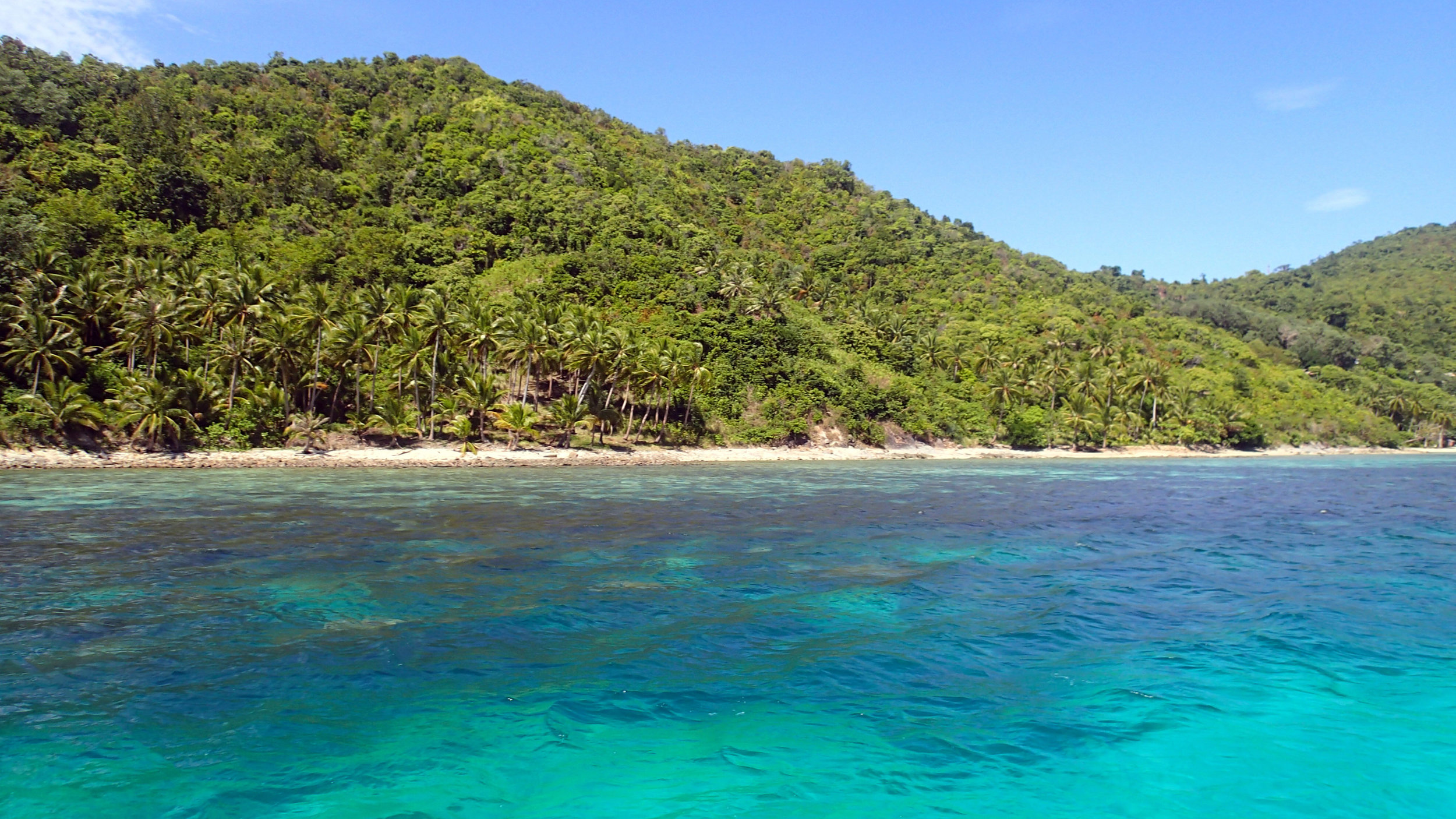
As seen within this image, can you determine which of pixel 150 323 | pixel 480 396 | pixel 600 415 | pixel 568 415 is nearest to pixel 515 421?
pixel 480 396

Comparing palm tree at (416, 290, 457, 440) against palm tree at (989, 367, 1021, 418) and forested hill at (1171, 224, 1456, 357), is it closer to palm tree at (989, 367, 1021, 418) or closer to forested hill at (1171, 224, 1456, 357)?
palm tree at (989, 367, 1021, 418)

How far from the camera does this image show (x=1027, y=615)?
16.0 metres

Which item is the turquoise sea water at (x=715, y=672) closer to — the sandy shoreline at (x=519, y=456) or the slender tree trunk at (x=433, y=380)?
the sandy shoreline at (x=519, y=456)

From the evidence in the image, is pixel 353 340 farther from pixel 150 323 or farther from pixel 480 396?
pixel 150 323

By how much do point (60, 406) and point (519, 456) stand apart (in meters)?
28.2

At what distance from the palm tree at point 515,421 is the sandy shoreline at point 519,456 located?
1.55 m

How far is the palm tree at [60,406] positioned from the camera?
47125 mm

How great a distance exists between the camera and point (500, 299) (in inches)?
3216

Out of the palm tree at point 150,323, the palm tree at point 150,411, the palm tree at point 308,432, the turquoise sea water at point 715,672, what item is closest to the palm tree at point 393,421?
the palm tree at point 308,432

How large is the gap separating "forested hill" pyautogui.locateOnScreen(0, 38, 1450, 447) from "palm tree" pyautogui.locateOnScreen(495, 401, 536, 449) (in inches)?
17.0

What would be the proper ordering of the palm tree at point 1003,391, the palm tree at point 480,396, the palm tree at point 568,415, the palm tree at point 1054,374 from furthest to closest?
the palm tree at point 1054,374
the palm tree at point 1003,391
the palm tree at point 568,415
the palm tree at point 480,396

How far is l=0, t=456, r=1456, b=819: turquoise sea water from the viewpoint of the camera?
8.74 meters

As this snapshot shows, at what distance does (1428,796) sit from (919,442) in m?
78.5

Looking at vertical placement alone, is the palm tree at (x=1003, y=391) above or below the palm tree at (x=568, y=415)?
above
